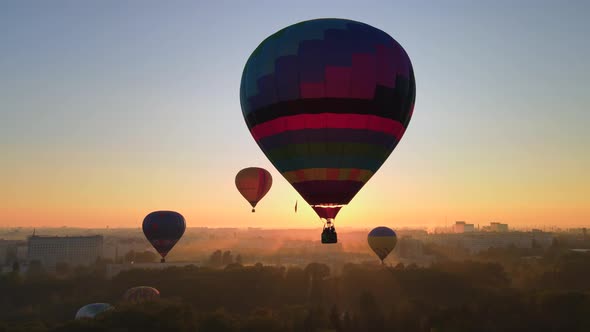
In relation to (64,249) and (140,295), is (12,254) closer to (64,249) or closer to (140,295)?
(64,249)

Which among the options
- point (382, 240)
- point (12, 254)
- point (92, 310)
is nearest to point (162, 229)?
point (92, 310)

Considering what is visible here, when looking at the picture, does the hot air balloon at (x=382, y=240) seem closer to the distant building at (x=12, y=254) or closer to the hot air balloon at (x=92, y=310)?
the hot air balloon at (x=92, y=310)

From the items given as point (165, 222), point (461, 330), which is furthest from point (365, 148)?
point (165, 222)

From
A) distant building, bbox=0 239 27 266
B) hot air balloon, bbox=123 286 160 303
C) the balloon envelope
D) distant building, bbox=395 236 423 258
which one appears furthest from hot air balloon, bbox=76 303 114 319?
distant building, bbox=395 236 423 258

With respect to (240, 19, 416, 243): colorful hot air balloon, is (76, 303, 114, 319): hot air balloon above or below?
below

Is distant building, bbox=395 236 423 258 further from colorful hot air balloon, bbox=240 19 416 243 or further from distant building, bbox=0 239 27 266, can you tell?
colorful hot air balloon, bbox=240 19 416 243

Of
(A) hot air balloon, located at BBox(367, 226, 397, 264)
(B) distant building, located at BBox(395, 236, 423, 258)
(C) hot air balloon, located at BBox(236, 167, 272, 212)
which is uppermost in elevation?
(C) hot air balloon, located at BBox(236, 167, 272, 212)

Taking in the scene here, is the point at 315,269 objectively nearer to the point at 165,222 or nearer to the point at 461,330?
the point at 165,222
